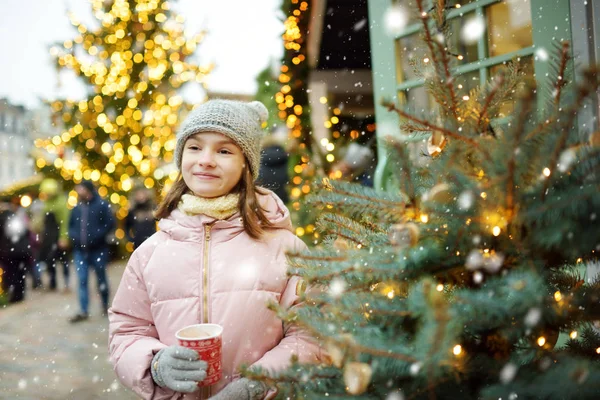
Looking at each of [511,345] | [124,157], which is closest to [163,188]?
[511,345]

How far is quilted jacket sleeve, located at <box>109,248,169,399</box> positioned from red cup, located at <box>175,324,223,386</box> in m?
Answer: 0.21

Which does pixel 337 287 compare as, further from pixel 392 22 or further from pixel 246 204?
pixel 392 22

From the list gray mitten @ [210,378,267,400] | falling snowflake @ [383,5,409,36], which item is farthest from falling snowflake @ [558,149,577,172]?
falling snowflake @ [383,5,409,36]

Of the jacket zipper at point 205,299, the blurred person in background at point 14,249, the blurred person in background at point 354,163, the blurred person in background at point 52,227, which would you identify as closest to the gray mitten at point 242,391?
the jacket zipper at point 205,299

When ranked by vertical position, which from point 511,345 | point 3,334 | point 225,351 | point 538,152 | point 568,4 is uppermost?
point 568,4

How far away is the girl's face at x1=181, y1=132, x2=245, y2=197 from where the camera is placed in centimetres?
185

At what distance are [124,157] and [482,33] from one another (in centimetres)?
884

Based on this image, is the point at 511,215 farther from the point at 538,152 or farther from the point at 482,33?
the point at 482,33

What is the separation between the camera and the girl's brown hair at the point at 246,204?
1.88 meters

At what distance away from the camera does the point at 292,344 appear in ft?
5.80

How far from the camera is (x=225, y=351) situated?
5.73ft

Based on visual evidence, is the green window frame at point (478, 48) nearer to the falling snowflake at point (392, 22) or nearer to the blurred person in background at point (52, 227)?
the falling snowflake at point (392, 22)

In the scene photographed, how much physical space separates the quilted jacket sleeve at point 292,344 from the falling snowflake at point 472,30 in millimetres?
1709

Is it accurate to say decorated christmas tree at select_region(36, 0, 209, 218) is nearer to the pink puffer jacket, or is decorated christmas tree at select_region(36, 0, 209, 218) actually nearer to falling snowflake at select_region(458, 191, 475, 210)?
the pink puffer jacket
